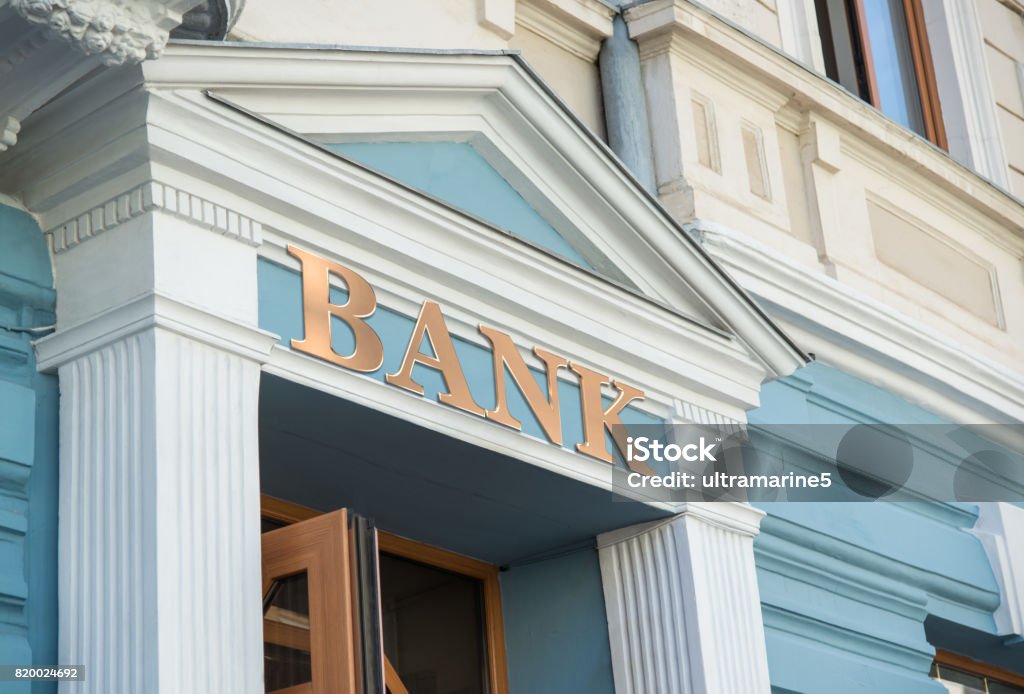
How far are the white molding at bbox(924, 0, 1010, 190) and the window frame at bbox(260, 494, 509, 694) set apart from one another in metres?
4.15

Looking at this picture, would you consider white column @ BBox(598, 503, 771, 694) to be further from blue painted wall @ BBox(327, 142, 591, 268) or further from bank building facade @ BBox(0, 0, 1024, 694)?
blue painted wall @ BBox(327, 142, 591, 268)

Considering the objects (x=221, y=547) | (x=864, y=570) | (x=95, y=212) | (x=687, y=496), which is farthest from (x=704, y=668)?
(x=95, y=212)

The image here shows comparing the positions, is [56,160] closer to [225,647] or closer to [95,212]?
[95,212]

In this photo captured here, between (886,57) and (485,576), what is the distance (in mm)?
4400

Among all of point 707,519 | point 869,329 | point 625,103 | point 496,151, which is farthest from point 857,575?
point 496,151

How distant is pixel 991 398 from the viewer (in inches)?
336

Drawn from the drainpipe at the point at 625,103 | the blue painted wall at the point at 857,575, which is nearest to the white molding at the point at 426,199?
the blue painted wall at the point at 857,575

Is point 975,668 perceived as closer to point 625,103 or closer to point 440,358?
point 625,103

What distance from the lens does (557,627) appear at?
21.3 ft

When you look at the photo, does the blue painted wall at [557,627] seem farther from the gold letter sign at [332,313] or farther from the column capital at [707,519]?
the gold letter sign at [332,313]

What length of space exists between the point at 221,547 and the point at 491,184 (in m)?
2.02

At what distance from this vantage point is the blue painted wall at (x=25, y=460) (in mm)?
4480

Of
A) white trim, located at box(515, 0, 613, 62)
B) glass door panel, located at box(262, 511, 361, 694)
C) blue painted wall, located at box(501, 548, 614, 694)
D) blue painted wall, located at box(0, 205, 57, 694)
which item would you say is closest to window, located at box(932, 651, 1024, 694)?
blue painted wall, located at box(501, 548, 614, 694)

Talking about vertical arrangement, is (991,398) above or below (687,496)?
above
